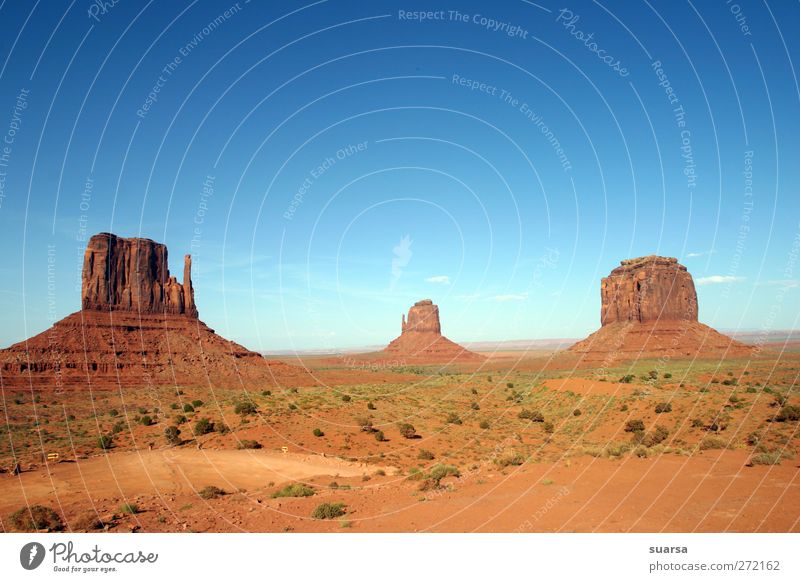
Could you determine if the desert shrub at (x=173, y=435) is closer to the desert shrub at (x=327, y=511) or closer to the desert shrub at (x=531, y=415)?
the desert shrub at (x=327, y=511)

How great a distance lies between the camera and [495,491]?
15883 millimetres

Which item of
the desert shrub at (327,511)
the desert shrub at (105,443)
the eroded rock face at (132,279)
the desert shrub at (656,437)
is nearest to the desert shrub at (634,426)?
the desert shrub at (656,437)

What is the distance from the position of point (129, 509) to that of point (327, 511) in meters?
7.78

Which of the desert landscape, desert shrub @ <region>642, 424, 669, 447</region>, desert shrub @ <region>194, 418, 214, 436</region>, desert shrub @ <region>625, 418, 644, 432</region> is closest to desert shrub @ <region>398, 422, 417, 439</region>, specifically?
the desert landscape

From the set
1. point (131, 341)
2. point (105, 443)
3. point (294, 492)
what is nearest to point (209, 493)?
point (294, 492)

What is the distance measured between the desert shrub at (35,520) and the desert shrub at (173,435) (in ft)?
53.6

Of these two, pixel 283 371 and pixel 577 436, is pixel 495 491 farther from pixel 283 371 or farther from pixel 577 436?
pixel 283 371

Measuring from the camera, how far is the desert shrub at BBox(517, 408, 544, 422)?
4204cm

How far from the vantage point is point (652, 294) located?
138m

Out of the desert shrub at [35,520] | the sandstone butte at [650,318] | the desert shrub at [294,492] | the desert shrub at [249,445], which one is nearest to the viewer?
the desert shrub at [35,520]

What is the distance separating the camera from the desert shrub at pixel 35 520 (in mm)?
14773

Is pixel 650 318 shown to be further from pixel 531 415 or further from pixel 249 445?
pixel 249 445

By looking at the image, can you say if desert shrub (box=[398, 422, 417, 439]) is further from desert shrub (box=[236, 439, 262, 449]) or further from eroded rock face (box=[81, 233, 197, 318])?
eroded rock face (box=[81, 233, 197, 318])
